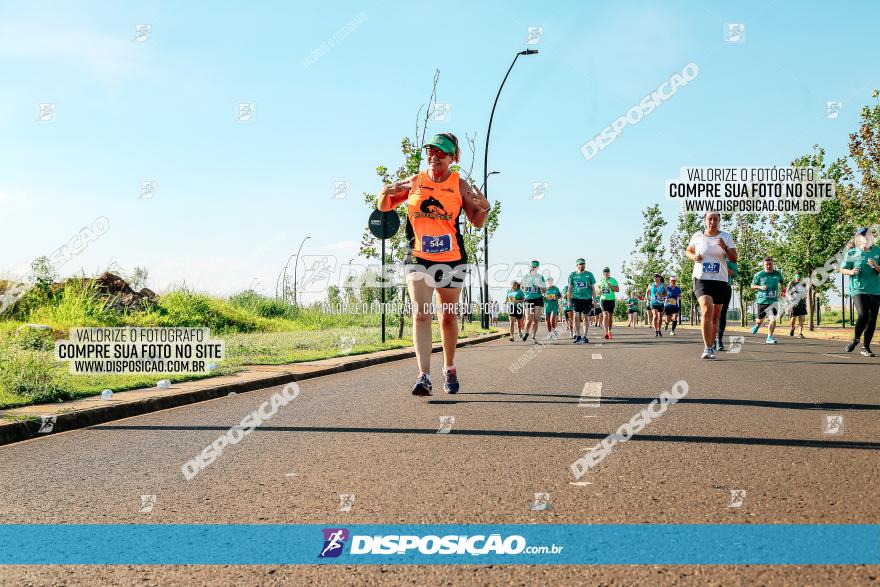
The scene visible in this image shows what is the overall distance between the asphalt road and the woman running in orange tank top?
841mm

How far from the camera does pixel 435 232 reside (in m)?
7.55

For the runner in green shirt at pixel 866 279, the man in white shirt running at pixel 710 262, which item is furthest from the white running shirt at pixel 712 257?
the runner in green shirt at pixel 866 279

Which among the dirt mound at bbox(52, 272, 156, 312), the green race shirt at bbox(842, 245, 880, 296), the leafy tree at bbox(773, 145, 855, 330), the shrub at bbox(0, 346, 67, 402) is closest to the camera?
the shrub at bbox(0, 346, 67, 402)

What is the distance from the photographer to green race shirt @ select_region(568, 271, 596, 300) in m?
20.9

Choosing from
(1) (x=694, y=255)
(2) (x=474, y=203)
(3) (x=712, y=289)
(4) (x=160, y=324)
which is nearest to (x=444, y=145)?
(2) (x=474, y=203)

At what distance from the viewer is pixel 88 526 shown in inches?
135

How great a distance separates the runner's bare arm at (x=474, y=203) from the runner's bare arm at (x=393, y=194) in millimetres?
543

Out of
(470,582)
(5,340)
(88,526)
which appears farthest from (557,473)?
(5,340)

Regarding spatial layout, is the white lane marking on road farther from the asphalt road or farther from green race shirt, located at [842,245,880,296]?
green race shirt, located at [842,245,880,296]

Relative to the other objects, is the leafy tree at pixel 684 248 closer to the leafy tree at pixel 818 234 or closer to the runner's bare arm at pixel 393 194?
the leafy tree at pixel 818 234

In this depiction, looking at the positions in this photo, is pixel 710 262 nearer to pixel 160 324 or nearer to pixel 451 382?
pixel 451 382

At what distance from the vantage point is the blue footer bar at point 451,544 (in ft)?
9.44

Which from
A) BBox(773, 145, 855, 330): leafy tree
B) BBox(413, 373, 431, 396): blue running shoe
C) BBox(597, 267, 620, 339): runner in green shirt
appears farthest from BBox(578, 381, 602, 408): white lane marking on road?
BBox(773, 145, 855, 330): leafy tree

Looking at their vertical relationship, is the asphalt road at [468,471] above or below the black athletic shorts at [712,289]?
below
